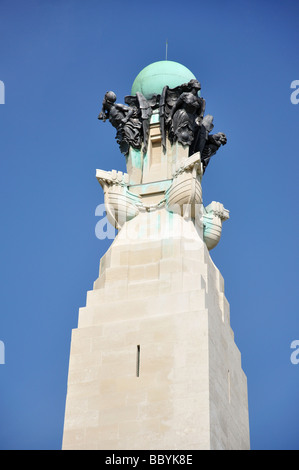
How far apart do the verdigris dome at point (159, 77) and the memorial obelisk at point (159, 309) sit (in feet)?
0.23

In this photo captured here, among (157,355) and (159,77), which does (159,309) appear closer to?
(157,355)

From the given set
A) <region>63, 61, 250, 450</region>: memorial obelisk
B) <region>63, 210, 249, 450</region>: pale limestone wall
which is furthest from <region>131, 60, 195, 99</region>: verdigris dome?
<region>63, 210, 249, 450</region>: pale limestone wall

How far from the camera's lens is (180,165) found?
41.4 m

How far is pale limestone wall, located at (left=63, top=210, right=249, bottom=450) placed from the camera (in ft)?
113

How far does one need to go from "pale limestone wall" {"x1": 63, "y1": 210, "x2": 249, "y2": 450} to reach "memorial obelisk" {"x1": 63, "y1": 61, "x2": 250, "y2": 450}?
0.14ft

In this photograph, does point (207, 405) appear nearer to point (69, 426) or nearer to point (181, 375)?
point (181, 375)

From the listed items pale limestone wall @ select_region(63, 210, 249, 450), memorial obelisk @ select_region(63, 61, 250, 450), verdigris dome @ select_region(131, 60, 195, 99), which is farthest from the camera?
verdigris dome @ select_region(131, 60, 195, 99)

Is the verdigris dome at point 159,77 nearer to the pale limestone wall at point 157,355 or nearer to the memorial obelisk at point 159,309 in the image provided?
the memorial obelisk at point 159,309

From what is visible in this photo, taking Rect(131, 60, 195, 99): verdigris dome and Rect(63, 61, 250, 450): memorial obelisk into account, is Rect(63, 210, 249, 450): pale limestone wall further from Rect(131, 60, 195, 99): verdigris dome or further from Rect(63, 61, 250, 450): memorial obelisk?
Rect(131, 60, 195, 99): verdigris dome

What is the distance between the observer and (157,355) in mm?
35938

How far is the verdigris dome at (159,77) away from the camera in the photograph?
148 ft

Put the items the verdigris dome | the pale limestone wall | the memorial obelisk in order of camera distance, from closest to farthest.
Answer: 1. the pale limestone wall
2. the memorial obelisk
3. the verdigris dome
